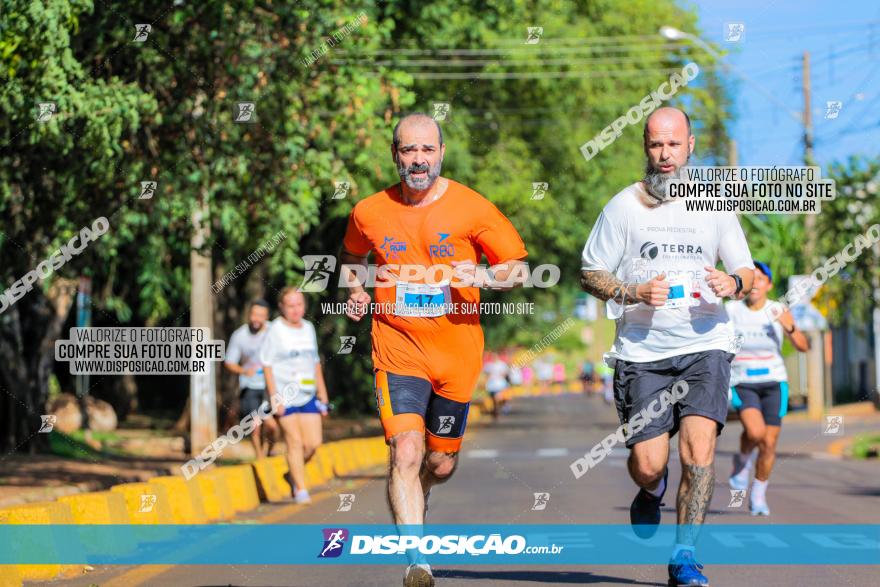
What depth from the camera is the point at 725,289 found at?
7633 millimetres

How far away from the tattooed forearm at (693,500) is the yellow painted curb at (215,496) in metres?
5.83

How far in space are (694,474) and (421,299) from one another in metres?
1.56

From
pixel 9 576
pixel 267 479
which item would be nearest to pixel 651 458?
pixel 9 576

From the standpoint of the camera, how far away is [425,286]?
7.57 meters

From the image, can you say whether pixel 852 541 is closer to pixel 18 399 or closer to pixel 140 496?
pixel 140 496

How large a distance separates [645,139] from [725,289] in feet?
2.70

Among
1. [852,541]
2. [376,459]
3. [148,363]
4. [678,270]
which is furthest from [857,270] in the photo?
[678,270]

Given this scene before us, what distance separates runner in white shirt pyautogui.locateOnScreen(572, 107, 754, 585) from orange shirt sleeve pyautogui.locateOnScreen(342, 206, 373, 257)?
3.59ft

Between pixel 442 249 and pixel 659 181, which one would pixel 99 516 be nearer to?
pixel 442 249

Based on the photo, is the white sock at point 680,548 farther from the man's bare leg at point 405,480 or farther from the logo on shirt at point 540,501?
the logo on shirt at point 540,501

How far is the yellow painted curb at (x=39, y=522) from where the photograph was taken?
8.86 m

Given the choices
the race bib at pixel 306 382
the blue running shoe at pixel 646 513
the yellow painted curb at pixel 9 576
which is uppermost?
the race bib at pixel 306 382

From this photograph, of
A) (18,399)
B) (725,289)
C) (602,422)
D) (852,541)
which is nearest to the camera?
(725,289)

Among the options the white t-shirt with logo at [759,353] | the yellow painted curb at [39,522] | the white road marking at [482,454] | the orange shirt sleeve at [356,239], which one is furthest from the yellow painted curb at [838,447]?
the orange shirt sleeve at [356,239]
